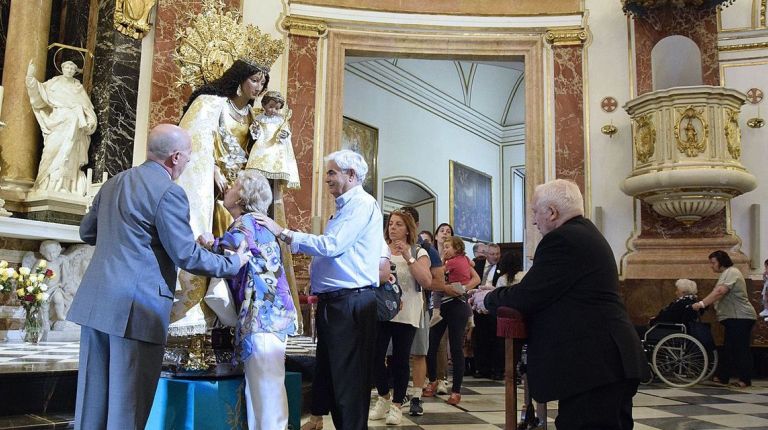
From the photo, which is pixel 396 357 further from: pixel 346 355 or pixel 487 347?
pixel 487 347

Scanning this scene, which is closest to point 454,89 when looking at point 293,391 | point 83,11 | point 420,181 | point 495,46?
point 420,181

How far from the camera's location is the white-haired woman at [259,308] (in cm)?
262

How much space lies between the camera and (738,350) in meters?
6.95

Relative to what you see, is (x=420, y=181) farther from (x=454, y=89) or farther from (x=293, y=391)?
(x=293, y=391)

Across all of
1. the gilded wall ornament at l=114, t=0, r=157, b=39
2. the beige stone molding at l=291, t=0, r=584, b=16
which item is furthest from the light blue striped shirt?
the beige stone molding at l=291, t=0, r=584, b=16

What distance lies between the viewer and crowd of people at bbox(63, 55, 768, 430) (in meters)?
2.28

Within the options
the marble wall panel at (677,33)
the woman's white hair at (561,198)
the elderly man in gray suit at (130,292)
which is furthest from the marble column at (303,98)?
the elderly man in gray suit at (130,292)

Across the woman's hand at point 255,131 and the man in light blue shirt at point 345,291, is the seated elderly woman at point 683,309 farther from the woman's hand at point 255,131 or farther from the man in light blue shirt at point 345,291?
the woman's hand at point 255,131

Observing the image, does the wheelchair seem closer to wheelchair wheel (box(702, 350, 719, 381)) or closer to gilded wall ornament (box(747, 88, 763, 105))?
wheelchair wheel (box(702, 350, 719, 381))

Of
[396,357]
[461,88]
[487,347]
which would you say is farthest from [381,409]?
[461,88]

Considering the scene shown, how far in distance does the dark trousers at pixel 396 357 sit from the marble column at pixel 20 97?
14.5 ft

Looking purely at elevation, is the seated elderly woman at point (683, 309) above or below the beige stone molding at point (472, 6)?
below

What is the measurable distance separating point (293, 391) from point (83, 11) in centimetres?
610

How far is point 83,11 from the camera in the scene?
7414 mm
